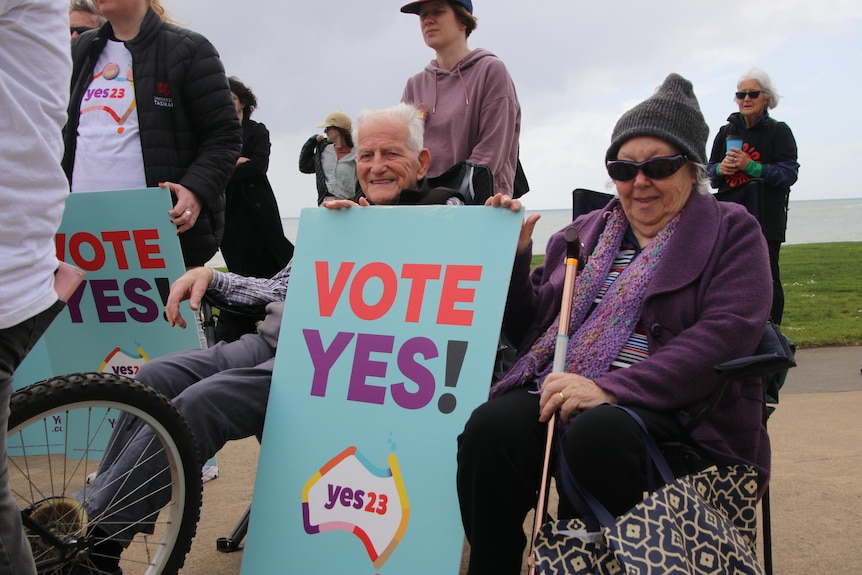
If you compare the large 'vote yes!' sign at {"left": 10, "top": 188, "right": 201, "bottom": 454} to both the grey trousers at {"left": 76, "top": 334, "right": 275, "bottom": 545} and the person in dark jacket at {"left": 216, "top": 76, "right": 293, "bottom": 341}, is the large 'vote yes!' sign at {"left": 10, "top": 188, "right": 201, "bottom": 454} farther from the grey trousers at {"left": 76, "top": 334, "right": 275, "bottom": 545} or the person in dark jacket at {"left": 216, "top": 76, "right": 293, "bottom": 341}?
the person in dark jacket at {"left": 216, "top": 76, "right": 293, "bottom": 341}

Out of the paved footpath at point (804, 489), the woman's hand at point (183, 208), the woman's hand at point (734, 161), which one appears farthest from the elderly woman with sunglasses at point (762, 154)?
the woman's hand at point (183, 208)

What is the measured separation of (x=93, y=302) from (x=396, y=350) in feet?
6.09

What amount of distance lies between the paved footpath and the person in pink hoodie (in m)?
1.81

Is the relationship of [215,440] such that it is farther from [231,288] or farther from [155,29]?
[155,29]

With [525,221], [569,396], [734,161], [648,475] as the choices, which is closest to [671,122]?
[525,221]

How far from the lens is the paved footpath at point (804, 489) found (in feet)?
9.51

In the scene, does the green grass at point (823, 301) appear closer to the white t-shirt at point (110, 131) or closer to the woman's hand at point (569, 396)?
the woman's hand at point (569, 396)

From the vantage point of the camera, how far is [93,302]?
3.76 metres

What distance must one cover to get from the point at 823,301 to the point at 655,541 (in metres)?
8.87

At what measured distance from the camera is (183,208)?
11.5 feet

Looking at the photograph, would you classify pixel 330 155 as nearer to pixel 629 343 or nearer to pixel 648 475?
pixel 629 343

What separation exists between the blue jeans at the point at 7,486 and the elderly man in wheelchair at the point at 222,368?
0.56 meters

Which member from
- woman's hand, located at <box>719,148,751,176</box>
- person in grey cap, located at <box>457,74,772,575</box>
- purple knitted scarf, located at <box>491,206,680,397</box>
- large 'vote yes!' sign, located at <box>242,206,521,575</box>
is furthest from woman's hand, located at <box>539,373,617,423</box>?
woman's hand, located at <box>719,148,751,176</box>

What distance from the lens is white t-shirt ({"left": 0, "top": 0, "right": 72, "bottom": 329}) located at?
5.45 feet
